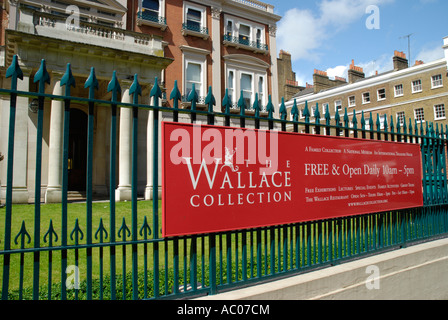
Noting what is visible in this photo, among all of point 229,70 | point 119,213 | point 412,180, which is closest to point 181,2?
point 229,70

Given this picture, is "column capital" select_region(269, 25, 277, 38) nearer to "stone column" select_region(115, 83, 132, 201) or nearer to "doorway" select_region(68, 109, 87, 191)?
"stone column" select_region(115, 83, 132, 201)

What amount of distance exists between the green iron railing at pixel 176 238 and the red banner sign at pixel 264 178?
145mm

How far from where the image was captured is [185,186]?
2891 millimetres

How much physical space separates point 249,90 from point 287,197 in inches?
847

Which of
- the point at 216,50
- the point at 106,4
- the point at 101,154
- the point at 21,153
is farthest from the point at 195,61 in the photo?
the point at 21,153

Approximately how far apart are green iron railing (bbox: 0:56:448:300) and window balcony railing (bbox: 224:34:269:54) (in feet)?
62.4

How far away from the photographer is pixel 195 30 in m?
21.7

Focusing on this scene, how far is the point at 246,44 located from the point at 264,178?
882 inches

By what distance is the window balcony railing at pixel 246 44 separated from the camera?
23062mm

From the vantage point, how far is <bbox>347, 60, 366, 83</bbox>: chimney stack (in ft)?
139

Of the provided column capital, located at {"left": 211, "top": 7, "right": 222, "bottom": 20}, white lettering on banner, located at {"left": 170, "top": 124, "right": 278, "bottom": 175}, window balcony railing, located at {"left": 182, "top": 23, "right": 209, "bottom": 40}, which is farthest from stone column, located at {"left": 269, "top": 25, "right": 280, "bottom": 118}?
white lettering on banner, located at {"left": 170, "top": 124, "right": 278, "bottom": 175}

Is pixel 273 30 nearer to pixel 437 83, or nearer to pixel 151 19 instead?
pixel 151 19
